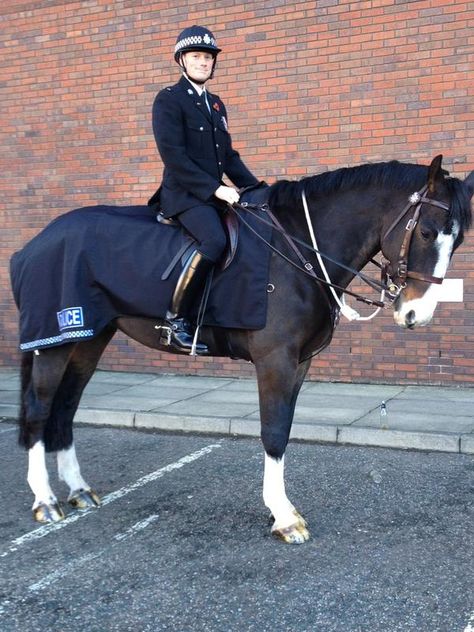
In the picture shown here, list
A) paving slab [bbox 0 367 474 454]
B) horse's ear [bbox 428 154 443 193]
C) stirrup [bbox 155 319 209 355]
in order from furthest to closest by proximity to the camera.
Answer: paving slab [bbox 0 367 474 454] < stirrup [bbox 155 319 209 355] < horse's ear [bbox 428 154 443 193]

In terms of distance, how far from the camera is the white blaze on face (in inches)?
159

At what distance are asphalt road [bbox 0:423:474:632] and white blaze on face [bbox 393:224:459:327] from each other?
1369 millimetres

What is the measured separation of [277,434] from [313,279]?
98 cm

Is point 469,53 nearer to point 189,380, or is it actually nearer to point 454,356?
point 454,356

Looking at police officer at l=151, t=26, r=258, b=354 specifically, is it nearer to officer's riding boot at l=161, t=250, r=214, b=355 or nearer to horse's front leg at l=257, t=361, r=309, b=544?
officer's riding boot at l=161, t=250, r=214, b=355

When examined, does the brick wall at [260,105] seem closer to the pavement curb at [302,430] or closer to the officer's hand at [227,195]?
the pavement curb at [302,430]

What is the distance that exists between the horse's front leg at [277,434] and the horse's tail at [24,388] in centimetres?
176

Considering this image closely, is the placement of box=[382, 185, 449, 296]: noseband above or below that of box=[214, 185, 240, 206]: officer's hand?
below

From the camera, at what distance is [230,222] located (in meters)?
4.64

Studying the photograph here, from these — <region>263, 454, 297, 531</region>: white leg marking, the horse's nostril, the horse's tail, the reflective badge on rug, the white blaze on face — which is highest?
the white blaze on face

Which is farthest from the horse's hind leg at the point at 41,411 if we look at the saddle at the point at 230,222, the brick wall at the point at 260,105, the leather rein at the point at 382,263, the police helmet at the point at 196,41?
the brick wall at the point at 260,105

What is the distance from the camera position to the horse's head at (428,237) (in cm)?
402

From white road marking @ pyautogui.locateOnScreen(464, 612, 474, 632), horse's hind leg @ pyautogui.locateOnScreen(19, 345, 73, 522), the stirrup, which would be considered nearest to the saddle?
the stirrup

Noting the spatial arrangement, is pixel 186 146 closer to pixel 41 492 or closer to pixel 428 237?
pixel 428 237
